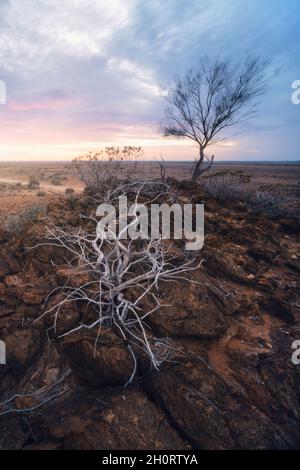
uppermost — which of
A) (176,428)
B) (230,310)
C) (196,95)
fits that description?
(196,95)

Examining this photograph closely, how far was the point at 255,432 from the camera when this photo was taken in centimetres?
314

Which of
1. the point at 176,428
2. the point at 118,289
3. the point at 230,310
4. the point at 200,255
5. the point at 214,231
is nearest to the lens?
the point at 176,428

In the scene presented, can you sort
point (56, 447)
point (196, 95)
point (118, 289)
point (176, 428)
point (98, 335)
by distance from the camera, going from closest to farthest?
point (56, 447) → point (176, 428) → point (98, 335) → point (118, 289) → point (196, 95)

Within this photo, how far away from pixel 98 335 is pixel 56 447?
1144 mm

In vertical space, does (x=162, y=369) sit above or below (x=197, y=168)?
below

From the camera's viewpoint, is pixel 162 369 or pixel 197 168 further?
pixel 197 168

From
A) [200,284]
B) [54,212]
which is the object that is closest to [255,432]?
[200,284]

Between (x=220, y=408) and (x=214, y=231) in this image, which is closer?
(x=220, y=408)

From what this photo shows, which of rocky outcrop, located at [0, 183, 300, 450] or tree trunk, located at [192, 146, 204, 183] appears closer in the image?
rocky outcrop, located at [0, 183, 300, 450]

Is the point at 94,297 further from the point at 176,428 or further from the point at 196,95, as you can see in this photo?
the point at 196,95

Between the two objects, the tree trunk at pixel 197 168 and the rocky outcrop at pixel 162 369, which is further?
the tree trunk at pixel 197 168

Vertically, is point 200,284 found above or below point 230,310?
above

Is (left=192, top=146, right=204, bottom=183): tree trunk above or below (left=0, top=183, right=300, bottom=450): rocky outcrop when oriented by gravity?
above

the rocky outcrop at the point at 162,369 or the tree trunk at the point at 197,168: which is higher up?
the tree trunk at the point at 197,168
